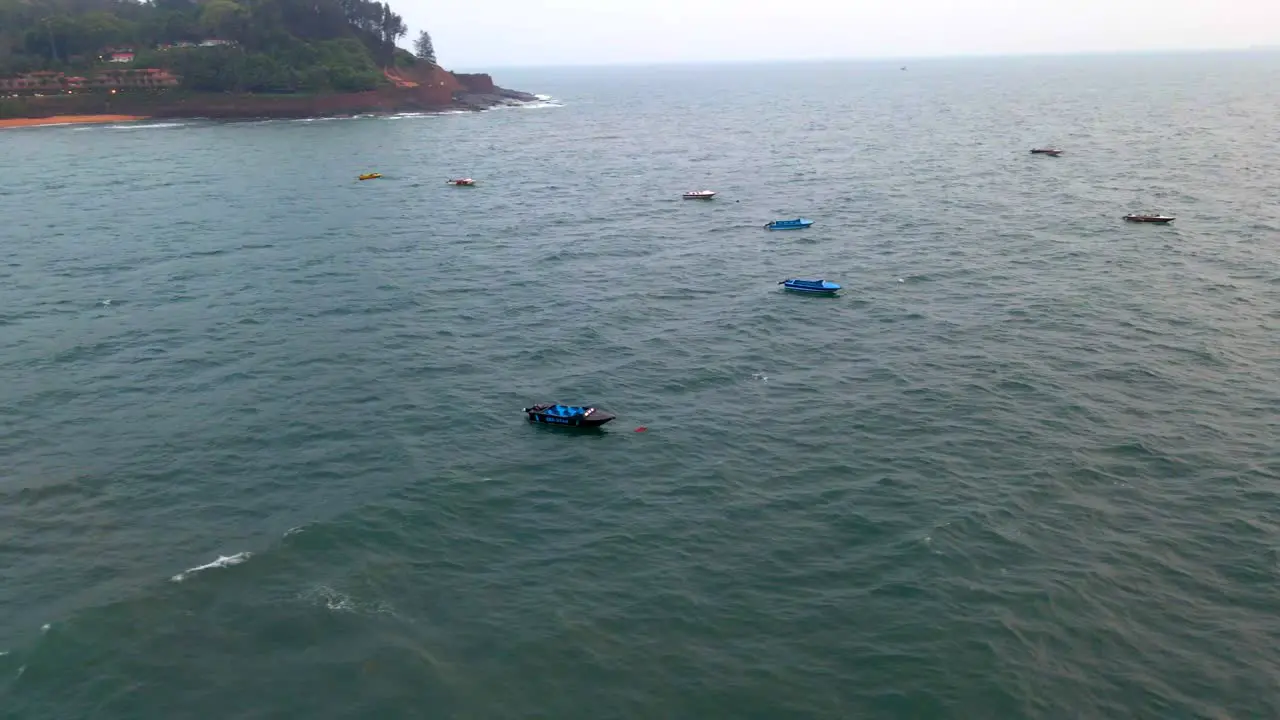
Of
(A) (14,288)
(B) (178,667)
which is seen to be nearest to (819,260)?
(B) (178,667)

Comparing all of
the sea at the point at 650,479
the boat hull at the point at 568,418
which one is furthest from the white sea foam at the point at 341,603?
the boat hull at the point at 568,418

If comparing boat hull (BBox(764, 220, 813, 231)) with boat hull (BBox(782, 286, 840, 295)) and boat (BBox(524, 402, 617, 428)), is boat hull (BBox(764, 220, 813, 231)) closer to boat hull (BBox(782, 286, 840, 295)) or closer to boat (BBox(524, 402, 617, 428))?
boat hull (BBox(782, 286, 840, 295))

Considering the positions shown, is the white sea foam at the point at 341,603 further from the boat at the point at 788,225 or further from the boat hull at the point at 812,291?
the boat at the point at 788,225

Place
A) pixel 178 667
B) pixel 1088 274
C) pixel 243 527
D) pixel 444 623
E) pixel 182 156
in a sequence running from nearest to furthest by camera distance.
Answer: pixel 178 667 < pixel 444 623 < pixel 243 527 < pixel 1088 274 < pixel 182 156

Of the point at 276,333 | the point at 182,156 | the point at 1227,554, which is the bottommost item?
the point at 1227,554

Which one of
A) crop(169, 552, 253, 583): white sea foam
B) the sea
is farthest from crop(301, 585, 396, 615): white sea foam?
crop(169, 552, 253, 583): white sea foam

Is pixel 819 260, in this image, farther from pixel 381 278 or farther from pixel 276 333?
pixel 276 333

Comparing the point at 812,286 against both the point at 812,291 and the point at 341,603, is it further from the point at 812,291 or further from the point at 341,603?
the point at 341,603
